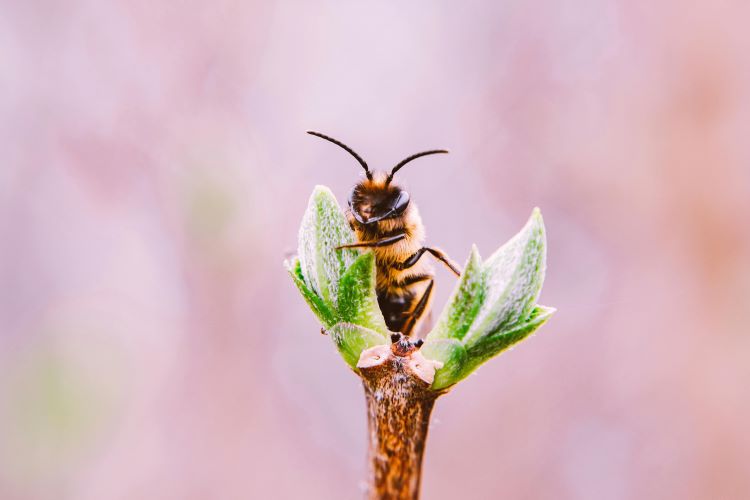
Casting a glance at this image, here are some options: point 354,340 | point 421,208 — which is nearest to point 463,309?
point 354,340

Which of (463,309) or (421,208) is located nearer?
(463,309)

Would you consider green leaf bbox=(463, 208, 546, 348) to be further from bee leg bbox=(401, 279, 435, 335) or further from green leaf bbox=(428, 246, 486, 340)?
bee leg bbox=(401, 279, 435, 335)

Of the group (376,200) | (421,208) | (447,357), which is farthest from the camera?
(421,208)

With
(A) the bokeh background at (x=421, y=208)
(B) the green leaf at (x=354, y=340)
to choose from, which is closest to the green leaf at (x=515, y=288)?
(B) the green leaf at (x=354, y=340)

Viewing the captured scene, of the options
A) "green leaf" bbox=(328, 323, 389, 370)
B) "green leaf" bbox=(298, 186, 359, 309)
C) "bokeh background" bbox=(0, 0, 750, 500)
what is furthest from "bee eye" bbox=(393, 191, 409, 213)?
"bokeh background" bbox=(0, 0, 750, 500)

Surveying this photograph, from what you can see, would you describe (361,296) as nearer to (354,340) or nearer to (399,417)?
(354,340)

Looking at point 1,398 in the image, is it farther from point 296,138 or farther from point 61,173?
point 296,138
